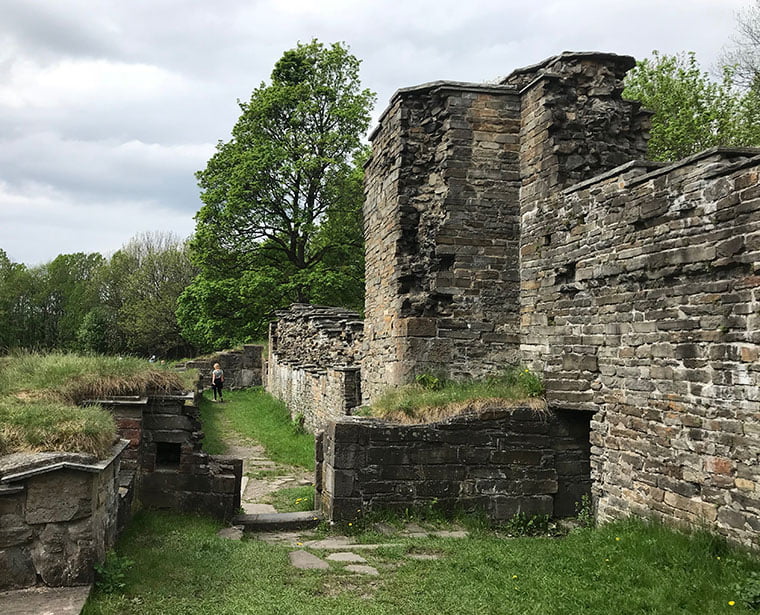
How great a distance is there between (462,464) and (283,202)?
62.7ft

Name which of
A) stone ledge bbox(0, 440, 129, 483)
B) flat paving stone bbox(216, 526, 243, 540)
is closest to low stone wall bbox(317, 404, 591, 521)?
flat paving stone bbox(216, 526, 243, 540)

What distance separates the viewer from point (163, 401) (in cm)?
740

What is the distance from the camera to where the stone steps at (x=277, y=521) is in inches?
293

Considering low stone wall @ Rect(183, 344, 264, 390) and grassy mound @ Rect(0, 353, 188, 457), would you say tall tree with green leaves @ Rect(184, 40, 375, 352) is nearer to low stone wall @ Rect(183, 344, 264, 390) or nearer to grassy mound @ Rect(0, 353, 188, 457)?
low stone wall @ Rect(183, 344, 264, 390)

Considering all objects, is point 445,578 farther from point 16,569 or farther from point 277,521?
point 16,569

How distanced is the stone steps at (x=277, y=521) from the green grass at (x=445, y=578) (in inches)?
36.8

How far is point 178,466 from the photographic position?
24.0 feet

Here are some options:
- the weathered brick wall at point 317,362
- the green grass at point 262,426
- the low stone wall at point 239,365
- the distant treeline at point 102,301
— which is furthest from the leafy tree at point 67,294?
the weathered brick wall at point 317,362

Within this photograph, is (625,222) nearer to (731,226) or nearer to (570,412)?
(731,226)

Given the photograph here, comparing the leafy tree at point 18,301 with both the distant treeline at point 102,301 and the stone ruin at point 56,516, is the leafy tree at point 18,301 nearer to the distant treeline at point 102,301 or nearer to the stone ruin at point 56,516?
the distant treeline at point 102,301

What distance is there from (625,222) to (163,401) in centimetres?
556

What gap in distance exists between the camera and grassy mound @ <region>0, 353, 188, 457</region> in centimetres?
481

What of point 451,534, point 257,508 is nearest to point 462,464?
point 451,534

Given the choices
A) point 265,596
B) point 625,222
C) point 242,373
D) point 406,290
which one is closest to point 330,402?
point 406,290
